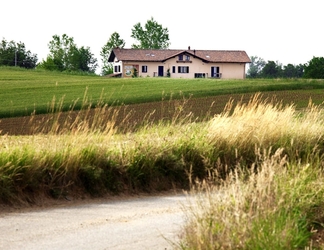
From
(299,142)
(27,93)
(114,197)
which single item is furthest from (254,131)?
(27,93)

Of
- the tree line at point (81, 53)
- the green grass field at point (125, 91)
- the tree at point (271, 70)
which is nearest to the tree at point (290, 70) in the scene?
the tree at point (271, 70)

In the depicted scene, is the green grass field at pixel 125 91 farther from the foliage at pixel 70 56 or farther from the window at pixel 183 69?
the foliage at pixel 70 56

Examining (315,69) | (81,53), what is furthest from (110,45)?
(315,69)

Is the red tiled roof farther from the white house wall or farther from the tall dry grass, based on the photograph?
the tall dry grass

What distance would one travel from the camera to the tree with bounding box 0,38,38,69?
99.6 metres

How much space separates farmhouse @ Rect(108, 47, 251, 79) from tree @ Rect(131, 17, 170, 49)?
21999mm

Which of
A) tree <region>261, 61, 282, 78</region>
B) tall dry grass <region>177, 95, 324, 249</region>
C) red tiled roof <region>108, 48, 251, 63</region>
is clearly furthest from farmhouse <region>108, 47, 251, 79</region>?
tall dry grass <region>177, 95, 324, 249</region>

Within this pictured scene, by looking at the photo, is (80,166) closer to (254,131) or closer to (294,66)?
(254,131)

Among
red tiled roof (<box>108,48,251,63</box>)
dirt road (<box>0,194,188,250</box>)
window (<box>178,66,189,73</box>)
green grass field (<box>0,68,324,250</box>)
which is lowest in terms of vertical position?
dirt road (<box>0,194,188,250</box>)

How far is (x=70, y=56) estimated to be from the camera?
104625 millimetres

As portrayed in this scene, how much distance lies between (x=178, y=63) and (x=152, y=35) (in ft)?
85.3

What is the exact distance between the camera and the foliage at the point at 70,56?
10375cm

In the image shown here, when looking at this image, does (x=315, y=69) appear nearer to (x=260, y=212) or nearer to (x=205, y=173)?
(x=205, y=173)

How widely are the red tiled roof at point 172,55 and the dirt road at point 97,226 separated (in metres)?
72.8
